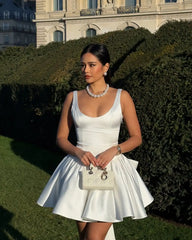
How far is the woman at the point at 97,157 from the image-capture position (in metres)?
4.06

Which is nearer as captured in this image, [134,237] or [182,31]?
[134,237]

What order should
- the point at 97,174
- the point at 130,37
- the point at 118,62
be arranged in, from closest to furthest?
the point at 97,174, the point at 118,62, the point at 130,37

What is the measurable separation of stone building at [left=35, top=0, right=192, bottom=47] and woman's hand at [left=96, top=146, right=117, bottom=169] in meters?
46.4

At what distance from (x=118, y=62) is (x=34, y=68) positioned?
14.3ft

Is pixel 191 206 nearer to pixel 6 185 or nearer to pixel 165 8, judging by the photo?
pixel 6 185

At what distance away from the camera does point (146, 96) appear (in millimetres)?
6945

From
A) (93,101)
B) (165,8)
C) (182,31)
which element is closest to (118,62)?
(182,31)

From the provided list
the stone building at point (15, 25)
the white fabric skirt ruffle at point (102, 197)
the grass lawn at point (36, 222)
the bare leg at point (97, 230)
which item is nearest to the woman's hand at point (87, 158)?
the white fabric skirt ruffle at point (102, 197)

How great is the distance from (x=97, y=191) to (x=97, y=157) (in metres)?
0.26

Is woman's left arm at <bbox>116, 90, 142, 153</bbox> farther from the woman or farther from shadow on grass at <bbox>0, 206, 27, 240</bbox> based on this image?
shadow on grass at <bbox>0, 206, 27, 240</bbox>

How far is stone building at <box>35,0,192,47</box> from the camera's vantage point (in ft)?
169

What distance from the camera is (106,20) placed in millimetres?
55219

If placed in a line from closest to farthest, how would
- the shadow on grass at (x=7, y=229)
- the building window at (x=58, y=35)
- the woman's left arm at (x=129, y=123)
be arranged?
the woman's left arm at (x=129, y=123), the shadow on grass at (x=7, y=229), the building window at (x=58, y=35)

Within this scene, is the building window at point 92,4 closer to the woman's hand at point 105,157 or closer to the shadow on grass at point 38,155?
the shadow on grass at point 38,155
